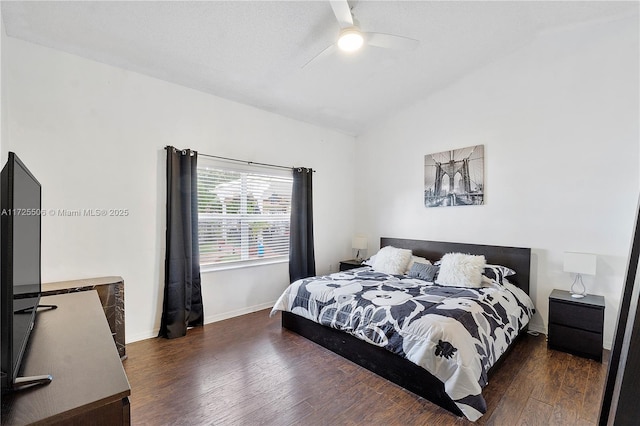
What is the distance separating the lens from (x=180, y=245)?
3.29 meters

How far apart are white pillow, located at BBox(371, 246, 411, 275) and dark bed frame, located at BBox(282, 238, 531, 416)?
49cm

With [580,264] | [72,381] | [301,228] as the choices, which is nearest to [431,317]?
[580,264]

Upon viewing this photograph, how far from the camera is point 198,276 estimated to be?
3.47 metres

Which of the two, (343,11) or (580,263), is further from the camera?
(580,263)

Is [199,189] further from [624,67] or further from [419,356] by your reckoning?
[624,67]

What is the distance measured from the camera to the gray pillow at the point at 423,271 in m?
3.49

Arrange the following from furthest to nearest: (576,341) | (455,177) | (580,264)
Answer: (455,177) → (580,264) → (576,341)

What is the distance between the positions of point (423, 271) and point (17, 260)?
11.5ft

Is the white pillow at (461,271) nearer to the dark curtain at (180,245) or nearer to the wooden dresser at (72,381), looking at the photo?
the dark curtain at (180,245)

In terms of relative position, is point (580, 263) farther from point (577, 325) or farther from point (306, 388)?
point (306, 388)

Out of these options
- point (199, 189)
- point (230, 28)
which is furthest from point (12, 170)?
point (199, 189)

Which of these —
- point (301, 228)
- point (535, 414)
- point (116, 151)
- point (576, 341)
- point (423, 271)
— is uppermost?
point (116, 151)

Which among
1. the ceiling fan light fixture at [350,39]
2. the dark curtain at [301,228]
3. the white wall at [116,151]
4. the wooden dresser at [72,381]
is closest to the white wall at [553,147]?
the dark curtain at [301,228]

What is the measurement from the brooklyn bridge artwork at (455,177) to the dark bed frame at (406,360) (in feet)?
2.02
